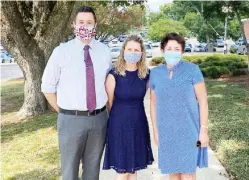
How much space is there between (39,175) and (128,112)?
232cm

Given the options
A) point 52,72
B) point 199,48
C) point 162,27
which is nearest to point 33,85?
point 52,72

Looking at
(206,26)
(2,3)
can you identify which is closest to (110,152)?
(2,3)

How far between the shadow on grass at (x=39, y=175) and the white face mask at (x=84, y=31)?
2340 millimetres

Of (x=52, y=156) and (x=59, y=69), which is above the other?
(x=59, y=69)

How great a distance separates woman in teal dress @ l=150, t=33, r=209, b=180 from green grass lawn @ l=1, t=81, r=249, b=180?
60.8 inches

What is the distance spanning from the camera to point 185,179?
12.3ft

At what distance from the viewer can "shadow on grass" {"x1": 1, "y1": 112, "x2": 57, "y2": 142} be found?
8.90m

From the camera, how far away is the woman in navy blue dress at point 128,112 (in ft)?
12.3

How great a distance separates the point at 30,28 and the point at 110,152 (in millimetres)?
8400

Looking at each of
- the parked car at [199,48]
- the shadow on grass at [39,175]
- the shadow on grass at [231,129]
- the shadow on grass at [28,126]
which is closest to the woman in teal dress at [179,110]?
the shadow on grass at [231,129]

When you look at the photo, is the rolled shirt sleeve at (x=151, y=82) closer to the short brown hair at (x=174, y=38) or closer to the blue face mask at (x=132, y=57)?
the blue face mask at (x=132, y=57)

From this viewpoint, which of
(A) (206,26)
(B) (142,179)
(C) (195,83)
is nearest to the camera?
(C) (195,83)

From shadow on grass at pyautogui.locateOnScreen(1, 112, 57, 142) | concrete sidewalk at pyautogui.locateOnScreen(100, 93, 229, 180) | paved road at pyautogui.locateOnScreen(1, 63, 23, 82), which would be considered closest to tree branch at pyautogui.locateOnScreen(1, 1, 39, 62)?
shadow on grass at pyautogui.locateOnScreen(1, 112, 57, 142)

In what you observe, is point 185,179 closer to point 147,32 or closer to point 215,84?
point 215,84
